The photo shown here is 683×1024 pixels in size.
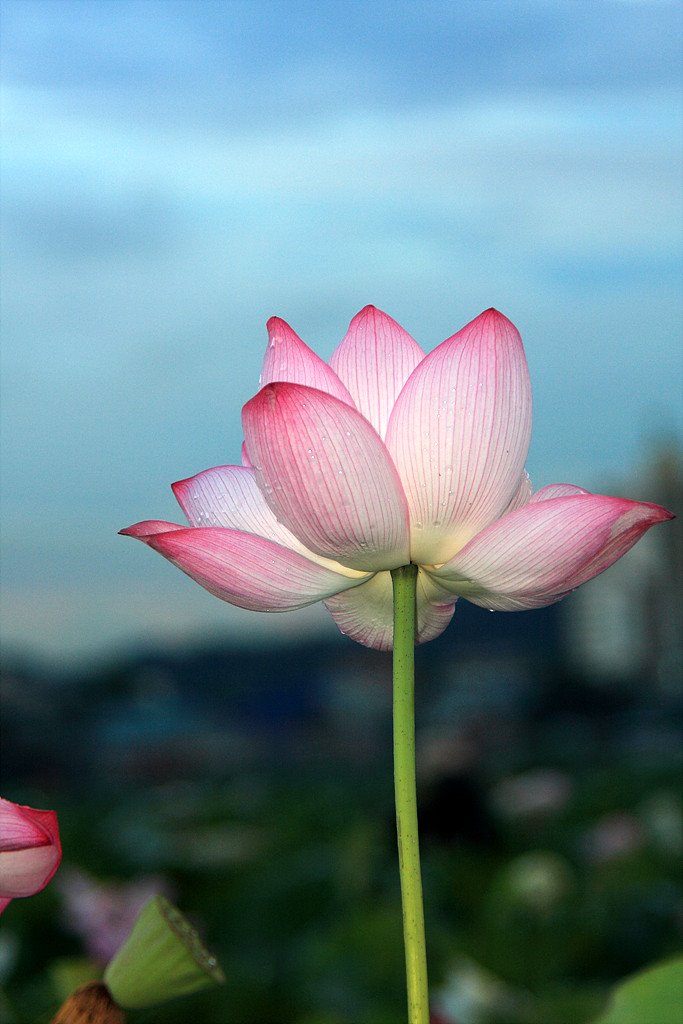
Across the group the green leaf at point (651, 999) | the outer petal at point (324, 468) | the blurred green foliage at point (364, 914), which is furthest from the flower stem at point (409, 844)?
the blurred green foliage at point (364, 914)

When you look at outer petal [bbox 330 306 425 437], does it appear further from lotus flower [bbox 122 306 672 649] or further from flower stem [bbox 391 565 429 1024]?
flower stem [bbox 391 565 429 1024]

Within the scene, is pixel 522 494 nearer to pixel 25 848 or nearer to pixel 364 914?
pixel 25 848

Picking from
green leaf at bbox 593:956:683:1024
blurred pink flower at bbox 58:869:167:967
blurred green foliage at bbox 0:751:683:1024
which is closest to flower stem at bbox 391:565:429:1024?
green leaf at bbox 593:956:683:1024

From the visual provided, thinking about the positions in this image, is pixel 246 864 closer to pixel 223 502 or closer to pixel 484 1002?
pixel 484 1002

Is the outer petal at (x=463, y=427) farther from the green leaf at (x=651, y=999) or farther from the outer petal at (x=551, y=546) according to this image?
the green leaf at (x=651, y=999)

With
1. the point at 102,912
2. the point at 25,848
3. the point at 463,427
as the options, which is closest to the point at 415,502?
the point at 463,427
